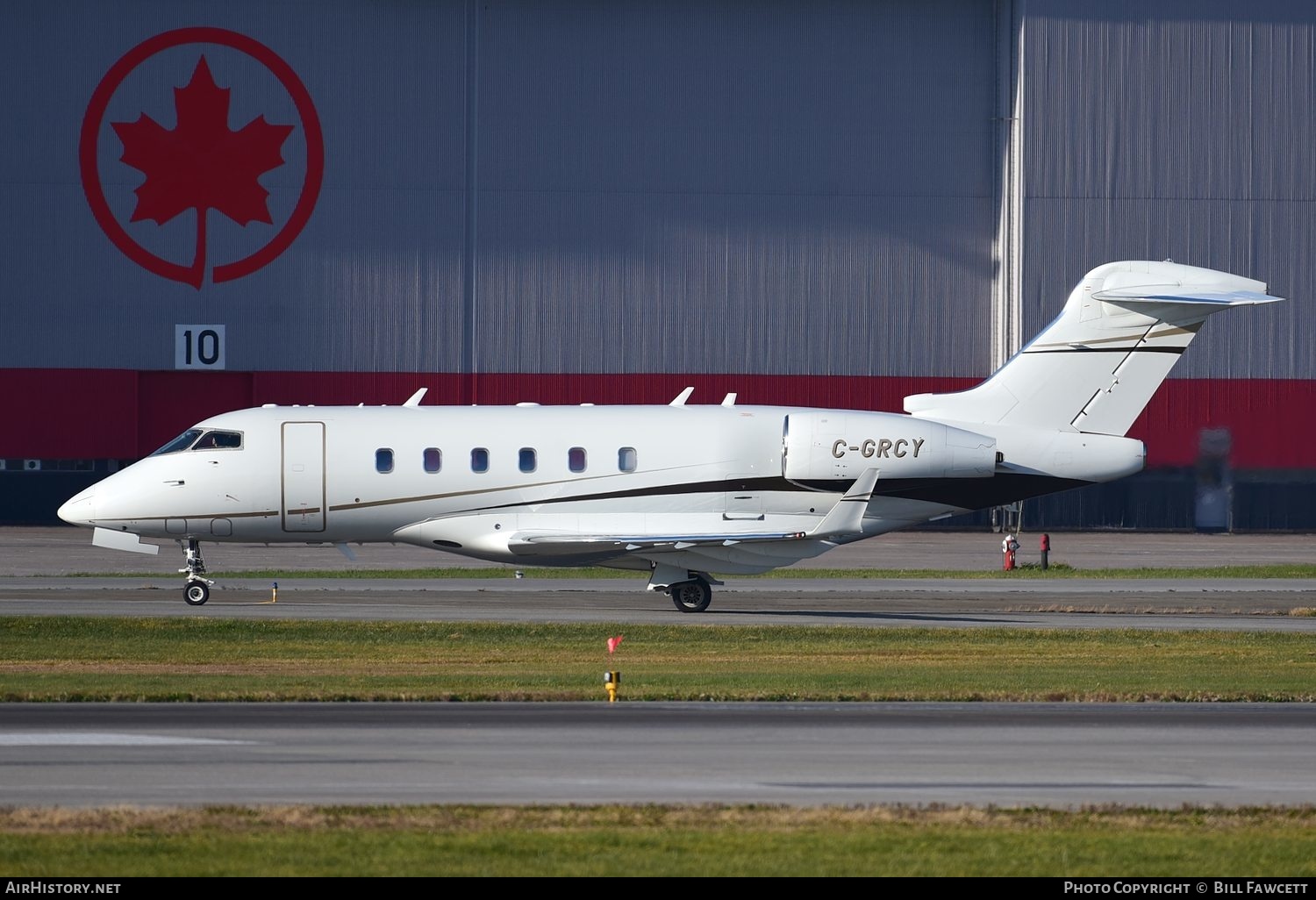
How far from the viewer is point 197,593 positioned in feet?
100

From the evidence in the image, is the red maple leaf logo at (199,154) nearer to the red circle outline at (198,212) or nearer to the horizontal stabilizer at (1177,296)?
the red circle outline at (198,212)

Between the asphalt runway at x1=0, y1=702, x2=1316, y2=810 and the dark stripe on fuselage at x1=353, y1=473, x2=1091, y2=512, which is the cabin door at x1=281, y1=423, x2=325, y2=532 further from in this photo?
the asphalt runway at x1=0, y1=702, x2=1316, y2=810

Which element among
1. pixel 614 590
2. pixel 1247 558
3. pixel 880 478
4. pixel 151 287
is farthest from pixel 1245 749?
pixel 151 287

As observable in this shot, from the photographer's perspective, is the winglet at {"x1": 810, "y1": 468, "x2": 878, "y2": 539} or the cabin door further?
the cabin door

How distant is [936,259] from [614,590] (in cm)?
2487

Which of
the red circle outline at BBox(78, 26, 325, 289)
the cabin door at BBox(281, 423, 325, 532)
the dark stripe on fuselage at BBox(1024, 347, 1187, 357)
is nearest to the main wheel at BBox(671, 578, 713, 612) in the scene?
the cabin door at BBox(281, 423, 325, 532)

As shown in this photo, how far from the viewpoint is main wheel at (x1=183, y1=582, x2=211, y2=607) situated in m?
30.4

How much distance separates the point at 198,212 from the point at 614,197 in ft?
45.6

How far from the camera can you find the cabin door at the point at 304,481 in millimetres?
31125

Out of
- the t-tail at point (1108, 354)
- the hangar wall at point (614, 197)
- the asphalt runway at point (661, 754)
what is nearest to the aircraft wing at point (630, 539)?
the t-tail at point (1108, 354)

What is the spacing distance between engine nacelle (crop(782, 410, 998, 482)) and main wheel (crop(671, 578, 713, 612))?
2769 millimetres

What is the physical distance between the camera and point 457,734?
16453 millimetres

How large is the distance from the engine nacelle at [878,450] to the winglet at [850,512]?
88 cm

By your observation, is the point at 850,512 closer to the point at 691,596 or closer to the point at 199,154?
the point at 691,596
